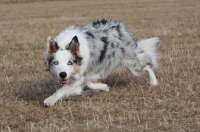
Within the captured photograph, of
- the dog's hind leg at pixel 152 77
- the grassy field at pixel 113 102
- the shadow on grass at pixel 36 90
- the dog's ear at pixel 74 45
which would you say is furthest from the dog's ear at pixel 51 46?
the dog's hind leg at pixel 152 77

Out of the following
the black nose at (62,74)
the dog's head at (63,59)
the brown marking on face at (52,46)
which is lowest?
the black nose at (62,74)

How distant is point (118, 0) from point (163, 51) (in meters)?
36.7

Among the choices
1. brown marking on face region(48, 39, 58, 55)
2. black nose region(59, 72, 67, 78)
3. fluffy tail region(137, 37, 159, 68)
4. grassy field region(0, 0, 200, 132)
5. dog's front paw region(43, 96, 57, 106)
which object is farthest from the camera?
fluffy tail region(137, 37, 159, 68)

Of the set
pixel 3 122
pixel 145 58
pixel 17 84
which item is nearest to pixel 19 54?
pixel 17 84

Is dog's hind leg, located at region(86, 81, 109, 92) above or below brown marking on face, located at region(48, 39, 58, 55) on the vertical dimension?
below

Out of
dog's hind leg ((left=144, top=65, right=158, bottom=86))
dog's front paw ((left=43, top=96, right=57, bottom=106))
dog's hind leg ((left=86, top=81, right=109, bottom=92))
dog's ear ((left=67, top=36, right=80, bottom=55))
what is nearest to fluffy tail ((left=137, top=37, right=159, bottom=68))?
dog's hind leg ((left=144, top=65, right=158, bottom=86))

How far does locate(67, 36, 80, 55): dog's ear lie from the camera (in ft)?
21.7

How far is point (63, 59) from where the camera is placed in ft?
21.4

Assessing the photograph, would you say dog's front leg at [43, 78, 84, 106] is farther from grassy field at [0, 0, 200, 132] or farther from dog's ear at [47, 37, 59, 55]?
dog's ear at [47, 37, 59, 55]

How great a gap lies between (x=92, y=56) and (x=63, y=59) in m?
0.90

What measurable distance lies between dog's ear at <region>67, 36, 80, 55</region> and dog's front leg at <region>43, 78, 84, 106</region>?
0.64 meters

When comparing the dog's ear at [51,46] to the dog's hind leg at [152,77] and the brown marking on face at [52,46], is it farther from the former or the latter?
the dog's hind leg at [152,77]

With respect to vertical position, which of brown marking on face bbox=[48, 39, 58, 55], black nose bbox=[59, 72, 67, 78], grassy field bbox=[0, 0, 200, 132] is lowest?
grassy field bbox=[0, 0, 200, 132]

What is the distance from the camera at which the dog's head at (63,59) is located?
6.46 m
